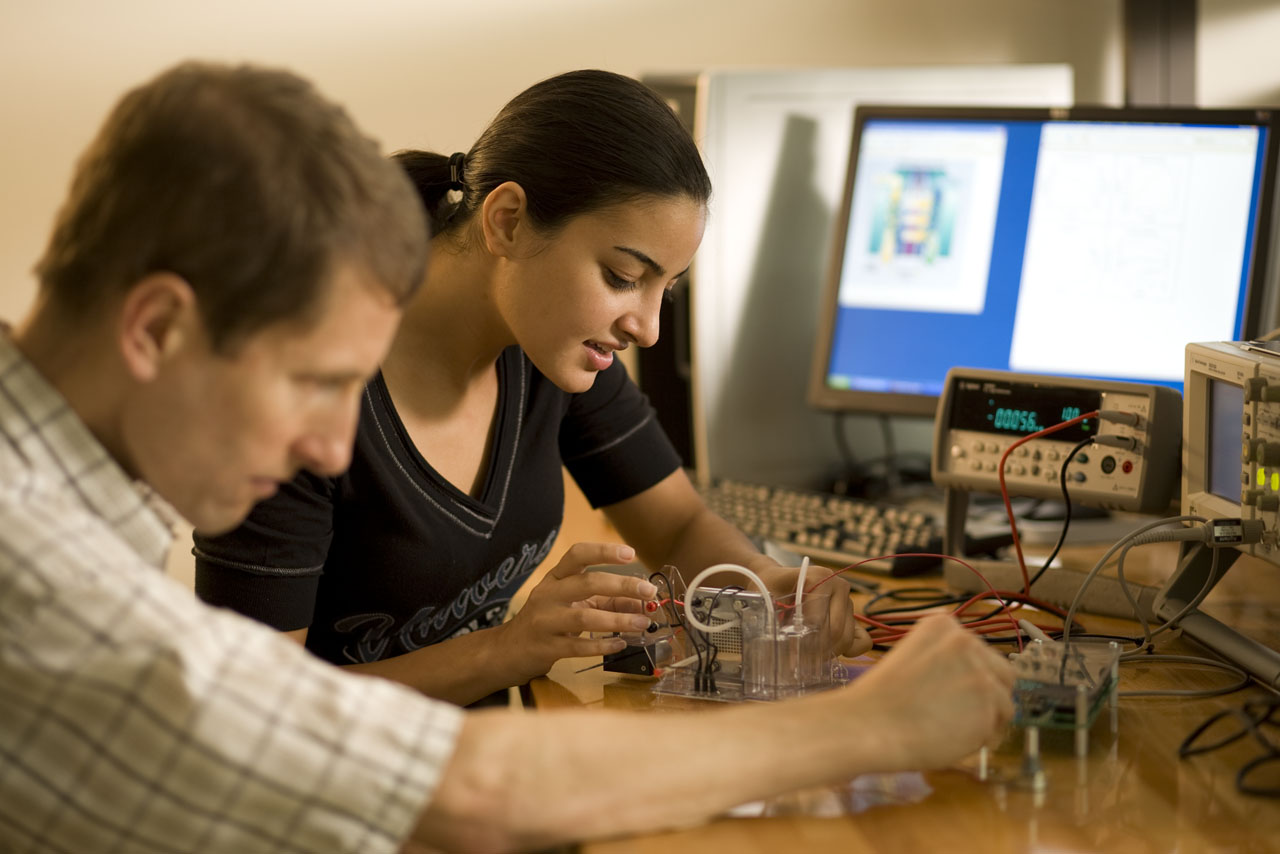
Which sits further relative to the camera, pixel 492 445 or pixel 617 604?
pixel 492 445

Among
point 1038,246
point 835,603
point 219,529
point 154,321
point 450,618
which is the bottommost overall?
point 450,618

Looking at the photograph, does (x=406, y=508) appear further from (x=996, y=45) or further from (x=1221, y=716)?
(x=996, y=45)

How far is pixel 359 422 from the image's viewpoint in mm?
1298

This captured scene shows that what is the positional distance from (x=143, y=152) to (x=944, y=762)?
675 millimetres

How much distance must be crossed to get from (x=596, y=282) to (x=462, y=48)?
1086 mm

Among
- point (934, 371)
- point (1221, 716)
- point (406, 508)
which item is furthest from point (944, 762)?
point (934, 371)

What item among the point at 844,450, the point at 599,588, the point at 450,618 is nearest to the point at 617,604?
the point at 599,588

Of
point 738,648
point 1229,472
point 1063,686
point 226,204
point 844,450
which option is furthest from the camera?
point 844,450

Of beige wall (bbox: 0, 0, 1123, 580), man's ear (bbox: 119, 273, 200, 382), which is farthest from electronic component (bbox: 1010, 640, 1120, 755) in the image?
beige wall (bbox: 0, 0, 1123, 580)

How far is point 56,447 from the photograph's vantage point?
81 centimetres

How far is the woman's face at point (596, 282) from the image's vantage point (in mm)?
1277

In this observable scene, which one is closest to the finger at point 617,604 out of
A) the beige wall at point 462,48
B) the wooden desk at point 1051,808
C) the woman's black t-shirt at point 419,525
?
the wooden desk at point 1051,808

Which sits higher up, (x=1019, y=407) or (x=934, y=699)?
(x=1019, y=407)

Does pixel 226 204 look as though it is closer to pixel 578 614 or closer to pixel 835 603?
pixel 578 614
